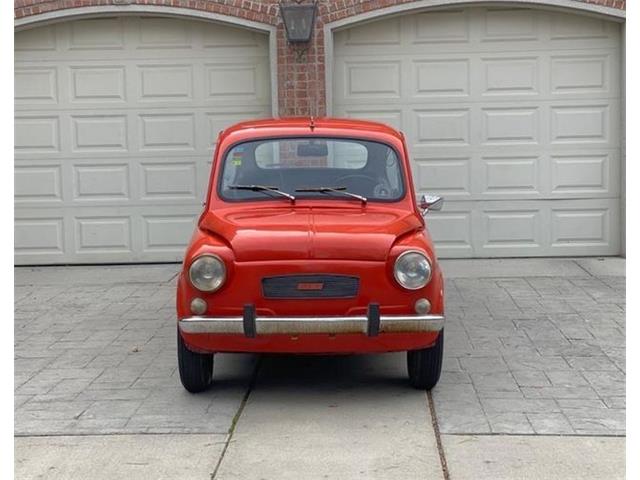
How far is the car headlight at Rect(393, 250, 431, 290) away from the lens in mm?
6379

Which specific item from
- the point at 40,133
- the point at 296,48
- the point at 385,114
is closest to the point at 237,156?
the point at 296,48

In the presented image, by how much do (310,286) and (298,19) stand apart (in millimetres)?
5897

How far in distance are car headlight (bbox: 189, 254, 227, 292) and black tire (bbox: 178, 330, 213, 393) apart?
1.51 feet

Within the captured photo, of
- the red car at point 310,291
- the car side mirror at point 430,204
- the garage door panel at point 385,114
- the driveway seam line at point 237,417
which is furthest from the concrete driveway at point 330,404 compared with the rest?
the garage door panel at point 385,114

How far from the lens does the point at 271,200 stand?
7246 millimetres

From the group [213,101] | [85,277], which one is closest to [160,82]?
[213,101]

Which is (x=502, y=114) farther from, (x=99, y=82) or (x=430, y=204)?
(x=430, y=204)

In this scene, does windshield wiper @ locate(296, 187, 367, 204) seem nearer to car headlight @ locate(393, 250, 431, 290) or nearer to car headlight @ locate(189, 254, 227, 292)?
car headlight @ locate(393, 250, 431, 290)

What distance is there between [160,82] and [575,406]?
288 inches

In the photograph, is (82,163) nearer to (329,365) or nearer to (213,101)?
(213,101)

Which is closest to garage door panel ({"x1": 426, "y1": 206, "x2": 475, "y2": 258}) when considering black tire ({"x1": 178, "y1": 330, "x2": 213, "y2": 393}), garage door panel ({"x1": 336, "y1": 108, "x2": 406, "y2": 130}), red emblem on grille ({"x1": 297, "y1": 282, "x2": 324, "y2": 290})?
garage door panel ({"x1": 336, "y1": 108, "x2": 406, "y2": 130})

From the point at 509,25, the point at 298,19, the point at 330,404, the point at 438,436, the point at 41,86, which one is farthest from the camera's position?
the point at 41,86

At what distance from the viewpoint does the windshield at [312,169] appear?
734 centimetres

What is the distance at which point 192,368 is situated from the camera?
671cm
